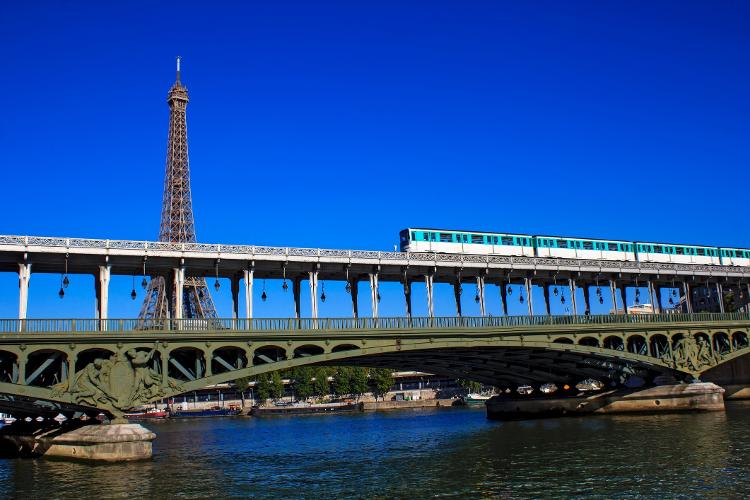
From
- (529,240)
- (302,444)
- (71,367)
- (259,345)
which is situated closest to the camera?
(71,367)

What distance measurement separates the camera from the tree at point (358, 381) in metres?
158

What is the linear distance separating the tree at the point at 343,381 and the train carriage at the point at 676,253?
253 feet

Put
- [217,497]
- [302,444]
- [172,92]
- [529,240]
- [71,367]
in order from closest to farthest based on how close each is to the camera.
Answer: [217,497] → [71,367] → [302,444] → [529,240] → [172,92]

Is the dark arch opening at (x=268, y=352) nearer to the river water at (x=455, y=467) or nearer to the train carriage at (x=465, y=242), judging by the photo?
the river water at (x=455, y=467)

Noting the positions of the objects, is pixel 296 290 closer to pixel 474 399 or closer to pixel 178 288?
pixel 178 288

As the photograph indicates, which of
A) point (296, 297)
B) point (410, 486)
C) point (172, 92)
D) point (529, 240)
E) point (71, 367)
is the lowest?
point (410, 486)

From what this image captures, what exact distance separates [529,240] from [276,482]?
5325cm

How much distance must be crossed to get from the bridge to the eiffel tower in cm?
4627

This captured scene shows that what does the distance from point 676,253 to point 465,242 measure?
3600cm

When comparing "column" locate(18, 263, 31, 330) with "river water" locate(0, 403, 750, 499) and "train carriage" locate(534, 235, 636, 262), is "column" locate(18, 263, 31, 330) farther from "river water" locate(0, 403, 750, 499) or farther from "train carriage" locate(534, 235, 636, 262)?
"train carriage" locate(534, 235, 636, 262)

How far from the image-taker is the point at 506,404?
89.8 m

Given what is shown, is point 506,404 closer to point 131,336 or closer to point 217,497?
point 131,336

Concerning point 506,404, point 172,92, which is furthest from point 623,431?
point 172,92

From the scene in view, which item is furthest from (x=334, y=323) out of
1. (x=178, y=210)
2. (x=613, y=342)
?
(x=178, y=210)
